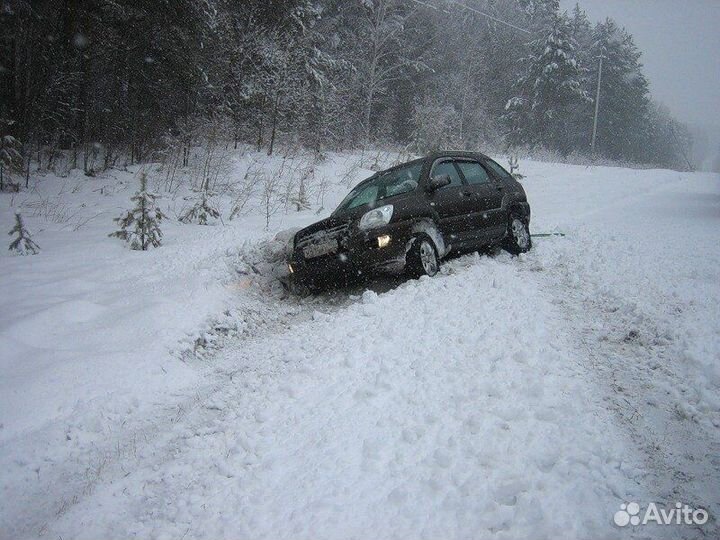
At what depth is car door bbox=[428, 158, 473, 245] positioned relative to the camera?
19.1 ft

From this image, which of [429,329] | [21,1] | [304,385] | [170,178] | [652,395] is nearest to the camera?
[652,395]

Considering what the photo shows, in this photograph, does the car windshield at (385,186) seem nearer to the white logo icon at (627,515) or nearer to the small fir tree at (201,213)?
the small fir tree at (201,213)

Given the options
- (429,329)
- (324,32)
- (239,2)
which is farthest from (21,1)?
(324,32)

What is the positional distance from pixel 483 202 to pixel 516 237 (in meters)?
1.14

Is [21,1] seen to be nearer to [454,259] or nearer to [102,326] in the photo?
[102,326]

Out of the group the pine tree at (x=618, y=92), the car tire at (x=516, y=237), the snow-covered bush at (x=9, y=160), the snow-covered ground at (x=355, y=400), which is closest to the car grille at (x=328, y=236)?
the snow-covered ground at (x=355, y=400)

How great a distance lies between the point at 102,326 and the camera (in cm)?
434

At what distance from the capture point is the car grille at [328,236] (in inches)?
210

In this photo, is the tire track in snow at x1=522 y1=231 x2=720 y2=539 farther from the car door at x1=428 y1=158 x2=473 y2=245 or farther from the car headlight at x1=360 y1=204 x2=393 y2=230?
the car headlight at x1=360 y1=204 x2=393 y2=230

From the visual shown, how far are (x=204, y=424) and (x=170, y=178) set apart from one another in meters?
8.94

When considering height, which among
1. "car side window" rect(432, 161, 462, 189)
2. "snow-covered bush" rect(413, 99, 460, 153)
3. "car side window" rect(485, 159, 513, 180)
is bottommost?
"car side window" rect(432, 161, 462, 189)

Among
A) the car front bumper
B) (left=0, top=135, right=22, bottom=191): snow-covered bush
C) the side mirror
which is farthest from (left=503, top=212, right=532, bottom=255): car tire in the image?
(left=0, top=135, right=22, bottom=191): snow-covered bush

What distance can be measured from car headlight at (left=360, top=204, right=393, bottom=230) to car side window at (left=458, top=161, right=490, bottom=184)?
1.91 m

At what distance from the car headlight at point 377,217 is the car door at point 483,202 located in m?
1.57
